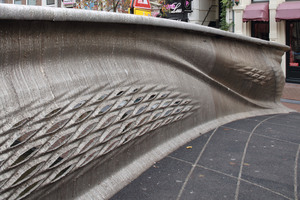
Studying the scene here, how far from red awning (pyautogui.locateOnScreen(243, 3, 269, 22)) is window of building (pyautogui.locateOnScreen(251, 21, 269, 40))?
900 millimetres

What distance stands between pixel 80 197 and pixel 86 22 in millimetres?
1052

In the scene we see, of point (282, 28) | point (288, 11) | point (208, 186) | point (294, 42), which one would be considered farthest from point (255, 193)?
point (294, 42)

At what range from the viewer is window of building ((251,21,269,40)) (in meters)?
15.0

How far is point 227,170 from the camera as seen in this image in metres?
2.51

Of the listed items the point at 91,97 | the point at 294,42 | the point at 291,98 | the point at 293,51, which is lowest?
the point at 291,98

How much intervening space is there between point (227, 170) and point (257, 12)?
42.3 ft

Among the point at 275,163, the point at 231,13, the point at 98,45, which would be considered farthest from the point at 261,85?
the point at 231,13

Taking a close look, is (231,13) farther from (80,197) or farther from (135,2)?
(80,197)

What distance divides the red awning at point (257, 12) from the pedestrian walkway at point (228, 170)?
455 inches

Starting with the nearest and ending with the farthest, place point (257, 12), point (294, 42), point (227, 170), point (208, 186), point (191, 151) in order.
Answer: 1. point (208, 186)
2. point (227, 170)
3. point (191, 151)
4. point (257, 12)
5. point (294, 42)

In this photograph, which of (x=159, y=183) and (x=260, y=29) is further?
(x=260, y=29)

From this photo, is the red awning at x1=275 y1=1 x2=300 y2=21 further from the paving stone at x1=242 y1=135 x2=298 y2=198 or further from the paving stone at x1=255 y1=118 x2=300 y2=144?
the paving stone at x1=242 y1=135 x2=298 y2=198

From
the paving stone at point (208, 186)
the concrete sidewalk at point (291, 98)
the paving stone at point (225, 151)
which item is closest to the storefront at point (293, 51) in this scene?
the concrete sidewalk at point (291, 98)

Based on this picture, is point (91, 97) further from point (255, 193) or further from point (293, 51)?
point (293, 51)
